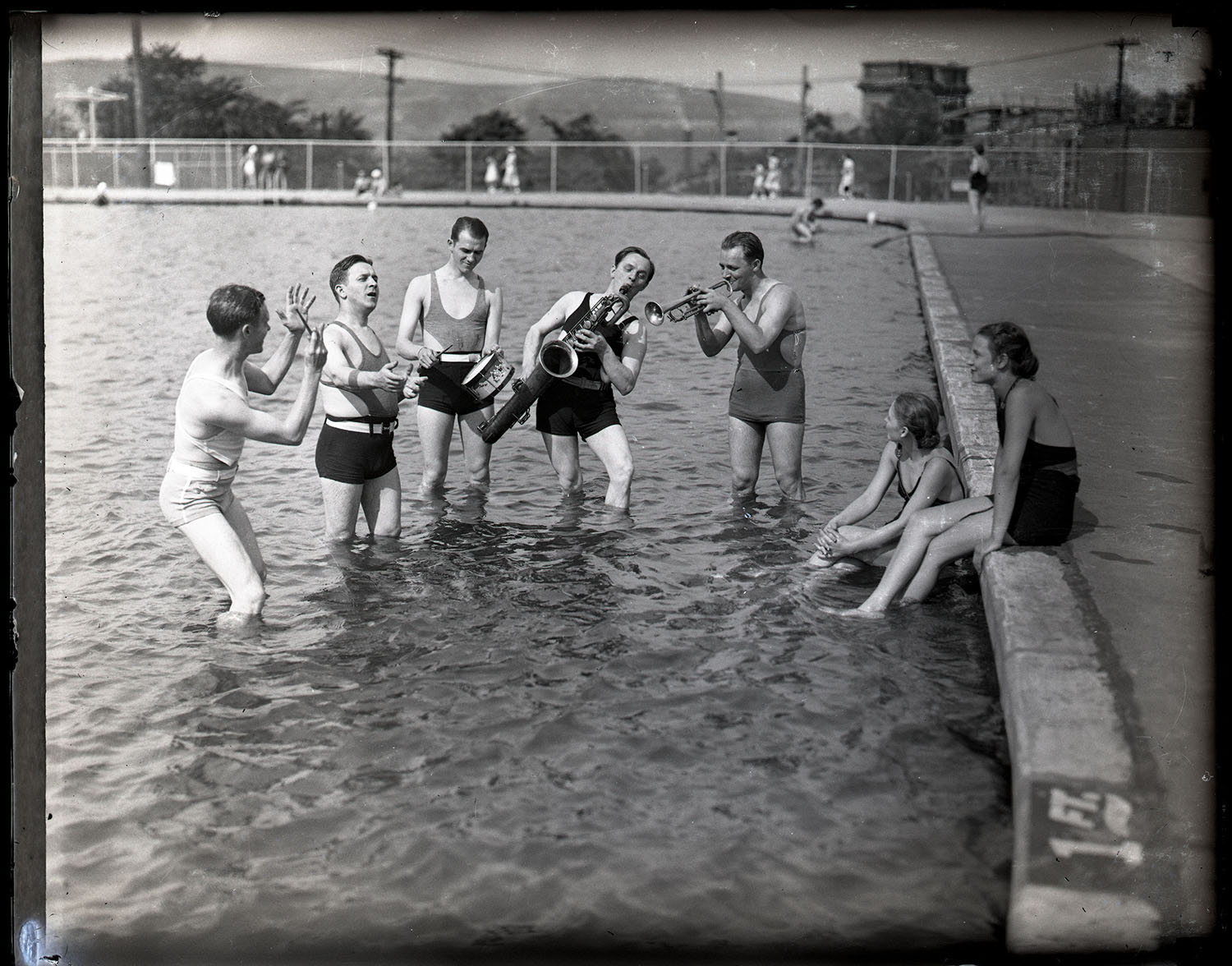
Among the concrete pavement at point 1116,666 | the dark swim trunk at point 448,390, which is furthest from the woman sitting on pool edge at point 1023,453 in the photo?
the dark swim trunk at point 448,390

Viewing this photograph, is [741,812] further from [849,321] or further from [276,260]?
[276,260]

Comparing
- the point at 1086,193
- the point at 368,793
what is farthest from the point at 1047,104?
the point at 1086,193

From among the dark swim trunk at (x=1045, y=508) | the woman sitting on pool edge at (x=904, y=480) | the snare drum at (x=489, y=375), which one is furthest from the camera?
the snare drum at (x=489, y=375)

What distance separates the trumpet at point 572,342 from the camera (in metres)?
7.66

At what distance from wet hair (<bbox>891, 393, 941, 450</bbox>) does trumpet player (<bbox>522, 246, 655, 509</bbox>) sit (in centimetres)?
163

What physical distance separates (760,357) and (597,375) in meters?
1.00

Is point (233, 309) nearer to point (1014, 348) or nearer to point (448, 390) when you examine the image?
point (448, 390)

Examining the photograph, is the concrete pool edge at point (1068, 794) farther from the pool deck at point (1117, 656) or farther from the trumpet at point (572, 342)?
the trumpet at point (572, 342)

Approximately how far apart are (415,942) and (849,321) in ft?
41.8

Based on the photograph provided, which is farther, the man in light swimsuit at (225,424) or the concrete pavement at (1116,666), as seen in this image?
the man in light swimsuit at (225,424)

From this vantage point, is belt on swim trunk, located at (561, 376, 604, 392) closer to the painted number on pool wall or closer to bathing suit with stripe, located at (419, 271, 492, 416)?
bathing suit with stripe, located at (419, 271, 492, 416)

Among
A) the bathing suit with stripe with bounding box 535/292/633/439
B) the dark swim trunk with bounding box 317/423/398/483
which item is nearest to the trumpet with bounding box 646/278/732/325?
the bathing suit with stripe with bounding box 535/292/633/439

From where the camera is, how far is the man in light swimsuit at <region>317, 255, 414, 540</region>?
275 inches

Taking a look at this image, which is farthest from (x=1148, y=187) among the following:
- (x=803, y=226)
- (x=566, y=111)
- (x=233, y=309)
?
(x=566, y=111)
